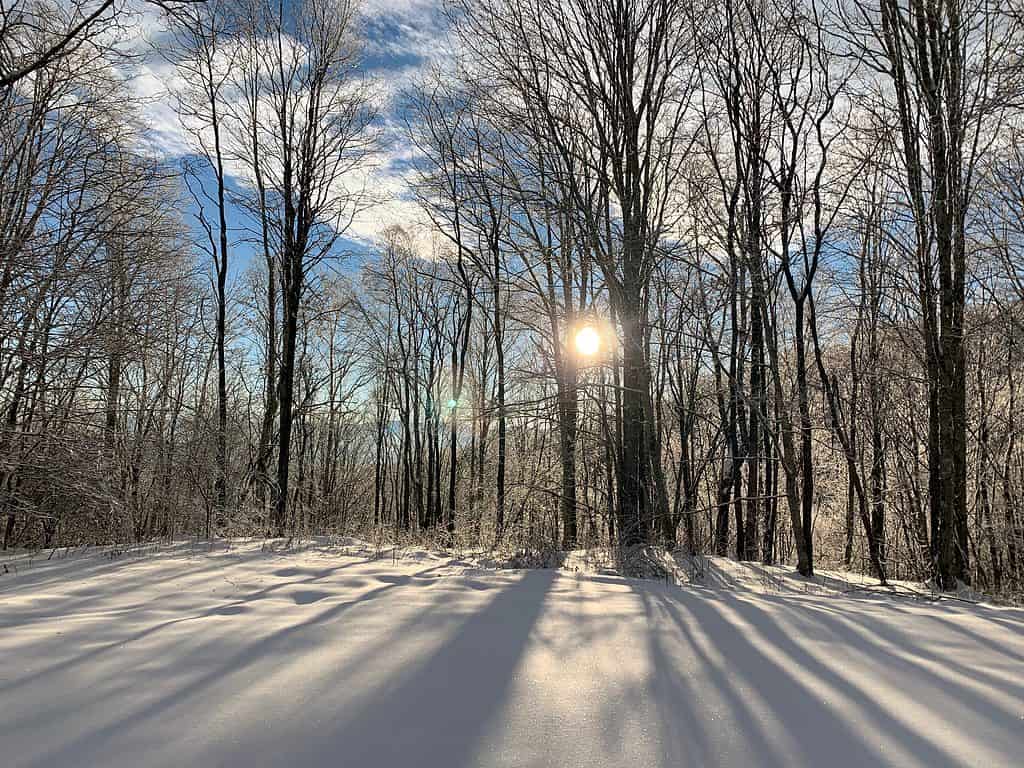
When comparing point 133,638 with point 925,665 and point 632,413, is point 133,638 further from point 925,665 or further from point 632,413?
point 632,413

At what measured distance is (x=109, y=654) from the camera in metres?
2.25

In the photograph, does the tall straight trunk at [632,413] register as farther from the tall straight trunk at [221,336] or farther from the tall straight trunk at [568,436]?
the tall straight trunk at [221,336]

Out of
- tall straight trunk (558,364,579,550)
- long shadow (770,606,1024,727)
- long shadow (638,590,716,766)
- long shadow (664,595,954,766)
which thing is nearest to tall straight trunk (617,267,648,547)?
tall straight trunk (558,364,579,550)

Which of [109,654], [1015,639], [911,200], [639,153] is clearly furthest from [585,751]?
[911,200]

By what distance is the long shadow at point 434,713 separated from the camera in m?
1.60

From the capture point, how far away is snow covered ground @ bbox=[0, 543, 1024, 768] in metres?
1.63

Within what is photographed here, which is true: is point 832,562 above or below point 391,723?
below

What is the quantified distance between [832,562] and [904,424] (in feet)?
20.1

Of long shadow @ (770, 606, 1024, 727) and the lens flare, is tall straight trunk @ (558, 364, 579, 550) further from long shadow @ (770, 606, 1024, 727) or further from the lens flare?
long shadow @ (770, 606, 1024, 727)

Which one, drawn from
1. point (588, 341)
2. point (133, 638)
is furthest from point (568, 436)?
point (133, 638)

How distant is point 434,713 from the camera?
1856mm

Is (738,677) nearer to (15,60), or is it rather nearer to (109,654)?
(109,654)

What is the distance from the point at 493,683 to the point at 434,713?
0.30 m

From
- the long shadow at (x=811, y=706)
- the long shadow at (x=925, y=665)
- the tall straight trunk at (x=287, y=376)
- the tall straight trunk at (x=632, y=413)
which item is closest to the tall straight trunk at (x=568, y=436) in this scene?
the tall straight trunk at (x=632, y=413)
